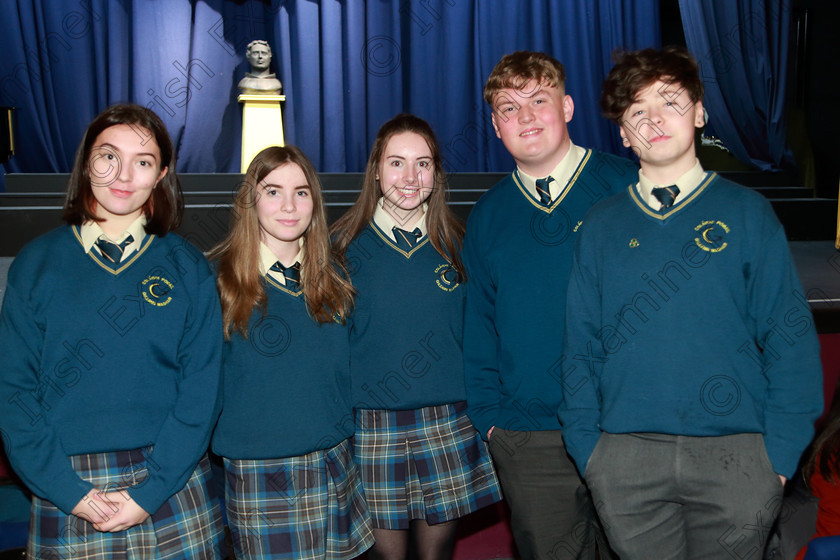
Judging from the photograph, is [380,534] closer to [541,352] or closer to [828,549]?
[541,352]

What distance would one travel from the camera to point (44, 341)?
1.38 meters

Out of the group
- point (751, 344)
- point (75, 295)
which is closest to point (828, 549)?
point (751, 344)

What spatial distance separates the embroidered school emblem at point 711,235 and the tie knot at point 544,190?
37cm

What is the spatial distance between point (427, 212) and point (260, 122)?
4.15 metres

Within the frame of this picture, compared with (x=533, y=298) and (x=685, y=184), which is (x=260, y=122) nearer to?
(x=533, y=298)

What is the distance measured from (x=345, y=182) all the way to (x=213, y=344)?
160 inches

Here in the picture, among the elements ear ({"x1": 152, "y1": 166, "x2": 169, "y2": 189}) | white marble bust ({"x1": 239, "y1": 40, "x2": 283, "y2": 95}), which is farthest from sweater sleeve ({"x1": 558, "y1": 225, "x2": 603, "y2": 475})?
white marble bust ({"x1": 239, "y1": 40, "x2": 283, "y2": 95})

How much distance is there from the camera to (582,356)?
139cm

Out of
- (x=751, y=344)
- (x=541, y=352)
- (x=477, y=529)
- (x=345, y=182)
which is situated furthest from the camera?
(x=345, y=182)

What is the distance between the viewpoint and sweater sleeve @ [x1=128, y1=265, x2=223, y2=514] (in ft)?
4.58

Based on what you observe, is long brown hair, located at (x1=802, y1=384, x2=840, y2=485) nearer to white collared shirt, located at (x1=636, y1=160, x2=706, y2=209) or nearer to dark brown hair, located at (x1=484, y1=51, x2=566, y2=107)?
white collared shirt, located at (x1=636, y1=160, x2=706, y2=209)

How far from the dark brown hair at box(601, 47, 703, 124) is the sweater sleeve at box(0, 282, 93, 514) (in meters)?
1.18

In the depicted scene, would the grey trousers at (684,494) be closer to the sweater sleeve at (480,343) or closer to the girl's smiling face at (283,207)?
the sweater sleeve at (480,343)

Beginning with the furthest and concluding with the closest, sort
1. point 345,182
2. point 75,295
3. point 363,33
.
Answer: point 363,33
point 345,182
point 75,295
